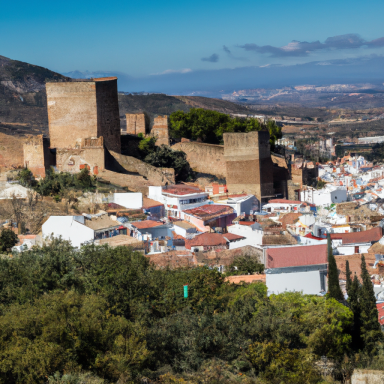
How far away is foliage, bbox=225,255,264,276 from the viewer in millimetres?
15094

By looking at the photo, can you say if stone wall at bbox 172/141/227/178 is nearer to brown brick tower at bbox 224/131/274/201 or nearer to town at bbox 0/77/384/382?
town at bbox 0/77/384/382

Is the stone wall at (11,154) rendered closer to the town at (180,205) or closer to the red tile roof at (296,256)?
the town at (180,205)

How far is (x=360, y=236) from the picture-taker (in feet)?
58.5

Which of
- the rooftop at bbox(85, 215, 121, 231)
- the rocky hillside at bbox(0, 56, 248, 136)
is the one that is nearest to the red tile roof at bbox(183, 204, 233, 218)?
the rooftop at bbox(85, 215, 121, 231)

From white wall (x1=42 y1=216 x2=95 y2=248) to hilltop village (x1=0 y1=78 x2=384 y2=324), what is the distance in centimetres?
3

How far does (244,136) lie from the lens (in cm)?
2212

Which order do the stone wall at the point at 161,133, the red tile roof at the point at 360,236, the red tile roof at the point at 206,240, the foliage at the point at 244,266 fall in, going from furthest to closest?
the stone wall at the point at 161,133 < the red tile roof at the point at 360,236 < the red tile roof at the point at 206,240 < the foliage at the point at 244,266

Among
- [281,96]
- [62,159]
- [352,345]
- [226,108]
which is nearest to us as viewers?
[352,345]

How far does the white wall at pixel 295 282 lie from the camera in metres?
13.2

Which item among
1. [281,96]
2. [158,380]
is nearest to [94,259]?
[158,380]

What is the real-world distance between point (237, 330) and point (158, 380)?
2.00 meters

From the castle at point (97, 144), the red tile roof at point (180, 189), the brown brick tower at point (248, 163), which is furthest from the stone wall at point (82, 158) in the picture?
the brown brick tower at point (248, 163)

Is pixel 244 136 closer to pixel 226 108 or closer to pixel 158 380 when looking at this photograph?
pixel 158 380

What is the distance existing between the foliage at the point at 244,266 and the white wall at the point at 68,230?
354cm
